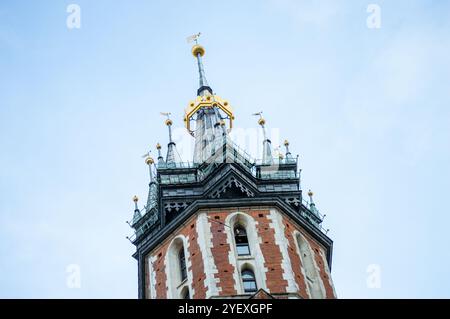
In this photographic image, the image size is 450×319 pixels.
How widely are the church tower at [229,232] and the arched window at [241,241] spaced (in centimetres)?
5

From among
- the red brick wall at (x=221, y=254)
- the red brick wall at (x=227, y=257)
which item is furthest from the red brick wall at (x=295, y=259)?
the red brick wall at (x=221, y=254)

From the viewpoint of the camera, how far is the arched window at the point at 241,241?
173ft

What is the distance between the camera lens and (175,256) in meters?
54.5

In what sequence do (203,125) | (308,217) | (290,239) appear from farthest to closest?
(203,125) → (308,217) → (290,239)

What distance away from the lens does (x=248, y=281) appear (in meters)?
50.9

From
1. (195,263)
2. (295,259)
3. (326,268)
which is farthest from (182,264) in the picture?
(326,268)

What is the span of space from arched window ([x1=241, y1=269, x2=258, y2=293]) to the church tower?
5cm

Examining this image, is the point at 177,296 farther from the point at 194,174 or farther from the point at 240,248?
the point at 194,174

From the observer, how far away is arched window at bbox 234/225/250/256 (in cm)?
5281

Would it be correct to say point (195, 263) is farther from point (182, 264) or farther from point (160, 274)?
point (160, 274)

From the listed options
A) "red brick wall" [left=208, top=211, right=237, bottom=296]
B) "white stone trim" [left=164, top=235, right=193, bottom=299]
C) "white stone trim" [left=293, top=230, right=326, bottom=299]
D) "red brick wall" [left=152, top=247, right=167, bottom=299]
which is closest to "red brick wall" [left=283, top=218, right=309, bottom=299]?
"white stone trim" [left=293, top=230, right=326, bottom=299]

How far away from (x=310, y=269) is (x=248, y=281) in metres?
4.75
